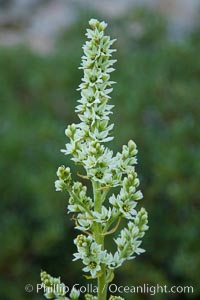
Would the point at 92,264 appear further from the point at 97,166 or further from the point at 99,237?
the point at 97,166

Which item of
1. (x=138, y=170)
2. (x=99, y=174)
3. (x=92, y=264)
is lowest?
(x=92, y=264)

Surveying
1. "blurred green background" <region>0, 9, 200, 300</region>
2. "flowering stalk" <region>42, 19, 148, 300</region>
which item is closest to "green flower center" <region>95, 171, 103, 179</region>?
"flowering stalk" <region>42, 19, 148, 300</region>

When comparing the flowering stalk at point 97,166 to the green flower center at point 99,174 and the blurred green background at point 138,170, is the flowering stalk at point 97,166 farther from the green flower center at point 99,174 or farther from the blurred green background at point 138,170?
the blurred green background at point 138,170

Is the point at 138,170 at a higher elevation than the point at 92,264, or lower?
higher

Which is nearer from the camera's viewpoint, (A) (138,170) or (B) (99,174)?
(B) (99,174)

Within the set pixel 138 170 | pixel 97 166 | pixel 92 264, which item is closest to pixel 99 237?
pixel 92 264

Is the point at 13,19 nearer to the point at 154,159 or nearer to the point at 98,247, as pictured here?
the point at 154,159

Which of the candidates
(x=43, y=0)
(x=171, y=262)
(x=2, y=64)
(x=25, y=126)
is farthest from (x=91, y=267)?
(x=43, y=0)

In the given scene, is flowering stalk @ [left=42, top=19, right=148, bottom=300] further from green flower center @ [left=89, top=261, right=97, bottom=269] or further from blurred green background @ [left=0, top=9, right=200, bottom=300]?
blurred green background @ [left=0, top=9, right=200, bottom=300]
